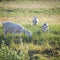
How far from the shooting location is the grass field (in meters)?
5.20

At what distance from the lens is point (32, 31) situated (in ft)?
20.0

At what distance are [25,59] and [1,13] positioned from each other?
2340mm

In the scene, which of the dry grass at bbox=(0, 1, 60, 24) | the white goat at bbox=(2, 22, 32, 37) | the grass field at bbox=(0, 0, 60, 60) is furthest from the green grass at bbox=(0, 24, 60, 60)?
the dry grass at bbox=(0, 1, 60, 24)

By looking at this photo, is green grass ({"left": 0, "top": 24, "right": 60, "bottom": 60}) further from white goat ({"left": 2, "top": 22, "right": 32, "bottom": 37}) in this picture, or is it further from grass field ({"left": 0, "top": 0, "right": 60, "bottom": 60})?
white goat ({"left": 2, "top": 22, "right": 32, "bottom": 37})

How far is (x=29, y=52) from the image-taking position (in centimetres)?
541

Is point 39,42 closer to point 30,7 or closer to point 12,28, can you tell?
point 12,28

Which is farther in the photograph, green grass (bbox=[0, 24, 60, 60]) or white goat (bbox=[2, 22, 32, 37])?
white goat (bbox=[2, 22, 32, 37])

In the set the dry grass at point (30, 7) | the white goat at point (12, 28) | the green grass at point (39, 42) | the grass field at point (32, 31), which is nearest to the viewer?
the grass field at point (32, 31)

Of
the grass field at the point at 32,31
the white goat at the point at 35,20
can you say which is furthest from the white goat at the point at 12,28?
the white goat at the point at 35,20

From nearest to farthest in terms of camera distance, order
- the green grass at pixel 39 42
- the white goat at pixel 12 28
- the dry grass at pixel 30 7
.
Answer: the green grass at pixel 39 42 → the white goat at pixel 12 28 → the dry grass at pixel 30 7

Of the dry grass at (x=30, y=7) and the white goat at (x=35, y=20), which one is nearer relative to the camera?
the white goat at (x=35, y=20)

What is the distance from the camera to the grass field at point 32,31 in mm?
5196

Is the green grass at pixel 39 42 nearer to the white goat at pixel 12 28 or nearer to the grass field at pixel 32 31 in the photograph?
the grass field at pixel 32 31

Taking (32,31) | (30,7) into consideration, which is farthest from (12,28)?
(30,7)
